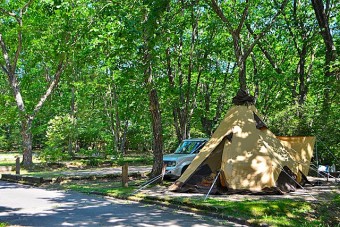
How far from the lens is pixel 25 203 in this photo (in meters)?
11.5

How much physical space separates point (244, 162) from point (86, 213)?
5474mm

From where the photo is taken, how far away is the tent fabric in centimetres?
1250

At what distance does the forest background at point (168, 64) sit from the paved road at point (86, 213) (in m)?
4.13

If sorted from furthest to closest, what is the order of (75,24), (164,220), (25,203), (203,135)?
(203,135), (75,24), (25,203), (164,220)

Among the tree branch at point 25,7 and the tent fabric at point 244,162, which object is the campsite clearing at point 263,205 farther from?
the tree branch at point 25,7

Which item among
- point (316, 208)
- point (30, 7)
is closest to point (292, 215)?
point (316, 208)

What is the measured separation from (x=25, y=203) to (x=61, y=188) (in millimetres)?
4221

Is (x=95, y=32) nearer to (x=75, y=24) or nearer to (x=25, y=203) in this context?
(x=75, y=24)

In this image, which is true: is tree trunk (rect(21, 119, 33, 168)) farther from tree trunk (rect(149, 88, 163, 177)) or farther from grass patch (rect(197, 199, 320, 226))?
grass patch (rect(197, 199, 320, 226))

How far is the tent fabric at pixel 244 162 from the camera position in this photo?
12500 millimetres

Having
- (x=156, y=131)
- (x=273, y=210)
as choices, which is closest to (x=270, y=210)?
(x=273, y=210)

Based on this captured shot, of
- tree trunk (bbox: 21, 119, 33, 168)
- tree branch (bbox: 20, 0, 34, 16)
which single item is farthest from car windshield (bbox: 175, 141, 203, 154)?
tree branch (bbox: 20, 0, 34, 16)

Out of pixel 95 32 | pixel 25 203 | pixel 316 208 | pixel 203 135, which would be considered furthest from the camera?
pixel 203 135

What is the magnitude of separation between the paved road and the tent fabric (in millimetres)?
2719
